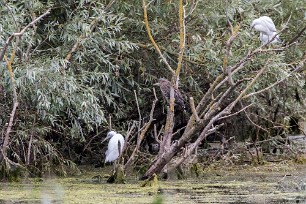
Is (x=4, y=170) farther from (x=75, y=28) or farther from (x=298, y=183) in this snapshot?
(x=298, y=183)

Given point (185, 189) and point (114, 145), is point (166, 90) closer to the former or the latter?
→ point (114, 145)

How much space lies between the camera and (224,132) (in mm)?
9953

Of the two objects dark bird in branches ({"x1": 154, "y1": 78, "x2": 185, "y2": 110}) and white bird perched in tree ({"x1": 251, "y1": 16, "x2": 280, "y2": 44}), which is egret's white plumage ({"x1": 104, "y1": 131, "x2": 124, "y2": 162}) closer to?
dark bird in branches ({"x1": 154, "y1": 78, "x2": 185, "y2": 110})

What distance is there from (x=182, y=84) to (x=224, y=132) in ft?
4.28

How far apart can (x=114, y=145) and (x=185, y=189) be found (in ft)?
5.06

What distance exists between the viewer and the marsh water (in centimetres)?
571

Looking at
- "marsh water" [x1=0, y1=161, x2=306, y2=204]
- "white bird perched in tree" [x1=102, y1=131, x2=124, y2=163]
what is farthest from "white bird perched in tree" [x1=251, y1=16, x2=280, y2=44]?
"white bird perched in tree" [x1=102, y1=131, x2=124, y2=163]

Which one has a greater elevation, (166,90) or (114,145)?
(166,90)

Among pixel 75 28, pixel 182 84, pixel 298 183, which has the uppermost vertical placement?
pixel 75 28

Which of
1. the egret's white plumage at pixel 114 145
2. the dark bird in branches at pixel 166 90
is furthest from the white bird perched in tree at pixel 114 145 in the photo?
the dark bird in branches at pixel 166 90

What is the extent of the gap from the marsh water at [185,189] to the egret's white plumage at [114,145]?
0.67ft

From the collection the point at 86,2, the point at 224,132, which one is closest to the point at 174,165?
the point at 86,2

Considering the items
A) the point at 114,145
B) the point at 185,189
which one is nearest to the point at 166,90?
the point at 114,145

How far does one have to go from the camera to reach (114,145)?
25.8ft
